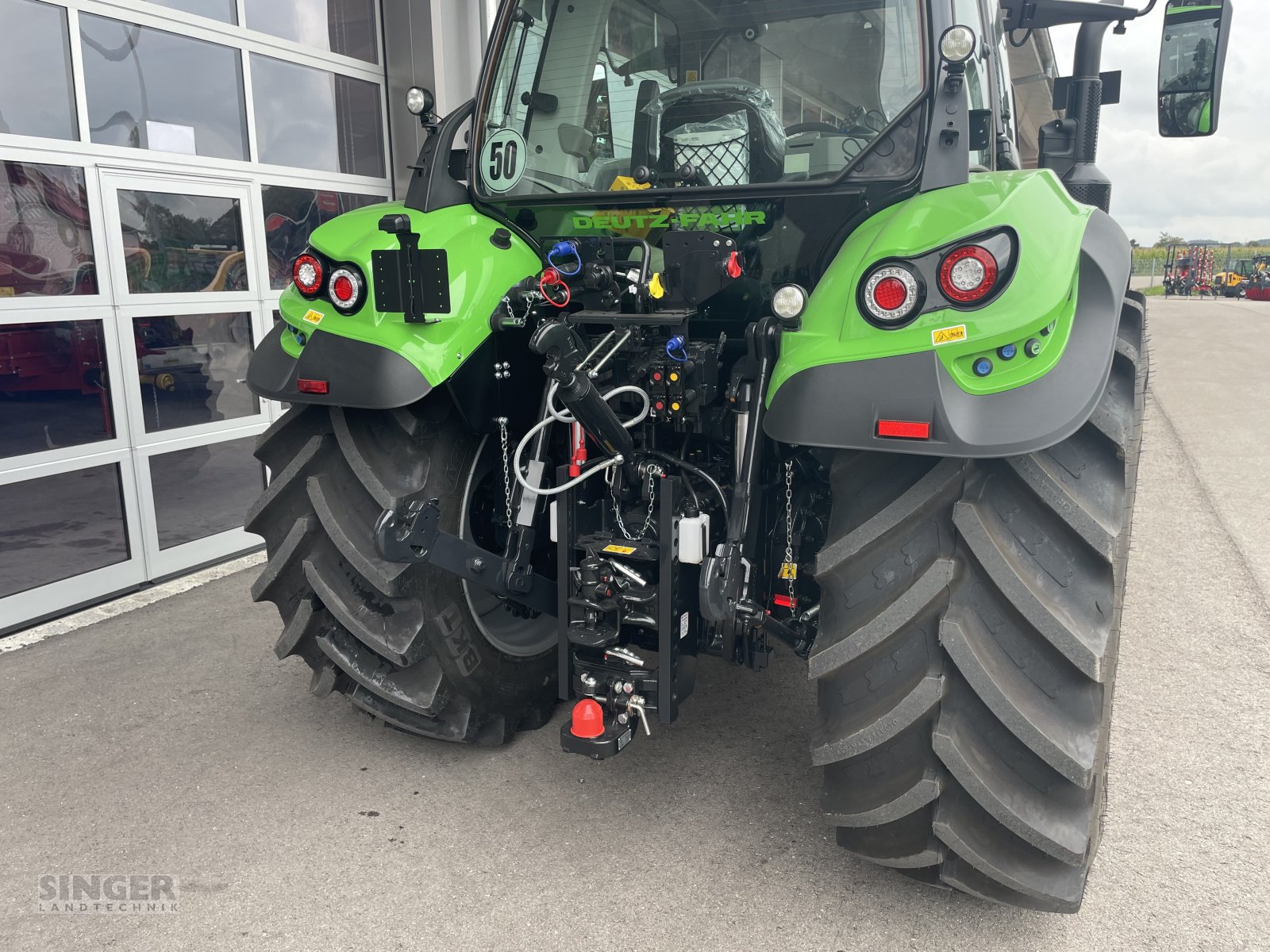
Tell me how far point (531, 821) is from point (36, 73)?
3.89m

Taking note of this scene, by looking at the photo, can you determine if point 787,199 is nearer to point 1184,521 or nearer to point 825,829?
point 825,829

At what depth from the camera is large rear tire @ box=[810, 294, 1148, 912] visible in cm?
194

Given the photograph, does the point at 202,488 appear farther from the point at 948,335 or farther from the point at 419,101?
the point at 948,335

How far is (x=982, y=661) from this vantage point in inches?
76.5

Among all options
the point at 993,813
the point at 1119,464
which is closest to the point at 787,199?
the point at 1119,464

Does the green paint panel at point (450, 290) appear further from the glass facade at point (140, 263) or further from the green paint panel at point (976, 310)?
the glass facade at point (140, 263)

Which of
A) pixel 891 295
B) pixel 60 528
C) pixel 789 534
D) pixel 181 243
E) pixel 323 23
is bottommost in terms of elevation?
pixel 60 528

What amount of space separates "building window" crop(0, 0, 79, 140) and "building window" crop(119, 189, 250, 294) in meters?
0.43

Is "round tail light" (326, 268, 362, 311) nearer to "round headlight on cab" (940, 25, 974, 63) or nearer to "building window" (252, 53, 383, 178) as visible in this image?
"round headlight on cab" (940, 25, 974, 63)

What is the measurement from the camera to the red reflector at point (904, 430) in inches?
74.0

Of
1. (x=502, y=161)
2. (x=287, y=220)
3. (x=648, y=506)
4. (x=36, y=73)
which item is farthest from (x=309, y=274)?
(x=287, y=220)

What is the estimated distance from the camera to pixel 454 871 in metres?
2.34

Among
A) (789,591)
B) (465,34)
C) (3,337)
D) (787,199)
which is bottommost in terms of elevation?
(789,591)

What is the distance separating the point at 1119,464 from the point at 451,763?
1.99m
